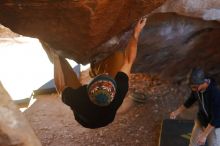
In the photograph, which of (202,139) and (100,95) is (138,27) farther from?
(202,139)

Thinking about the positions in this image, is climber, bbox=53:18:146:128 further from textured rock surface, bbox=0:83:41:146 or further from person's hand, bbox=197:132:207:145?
person's hand, bbox=197:132:207:145

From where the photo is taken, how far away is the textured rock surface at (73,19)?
3406 mm

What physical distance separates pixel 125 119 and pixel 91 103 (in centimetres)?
313

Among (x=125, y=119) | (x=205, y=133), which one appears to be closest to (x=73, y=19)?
(x=205, y=133)

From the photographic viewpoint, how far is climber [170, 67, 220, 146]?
415 centimetres

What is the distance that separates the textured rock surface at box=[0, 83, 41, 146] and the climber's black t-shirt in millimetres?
705

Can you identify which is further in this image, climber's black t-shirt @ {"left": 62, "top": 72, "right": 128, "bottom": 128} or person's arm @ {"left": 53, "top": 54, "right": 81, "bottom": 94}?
person's arm @ {"left": 53, "top": 54, "right": 81, "bottom": 94}

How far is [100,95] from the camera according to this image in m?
3.42

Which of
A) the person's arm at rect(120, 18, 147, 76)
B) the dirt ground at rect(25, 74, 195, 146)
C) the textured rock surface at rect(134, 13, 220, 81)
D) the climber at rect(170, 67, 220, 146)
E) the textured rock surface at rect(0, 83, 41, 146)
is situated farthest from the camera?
the dirt ground at rect(25, 74, 195, 146)

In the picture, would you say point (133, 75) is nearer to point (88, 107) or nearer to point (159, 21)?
point (159, 21)

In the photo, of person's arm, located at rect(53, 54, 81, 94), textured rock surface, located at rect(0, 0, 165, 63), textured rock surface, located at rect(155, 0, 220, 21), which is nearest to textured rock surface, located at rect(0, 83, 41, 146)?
textured rock surface, located at rect(0, 0, 165, 63)

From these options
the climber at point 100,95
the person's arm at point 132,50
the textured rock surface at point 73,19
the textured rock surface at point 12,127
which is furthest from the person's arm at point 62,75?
the textured rock surface at point 12,127

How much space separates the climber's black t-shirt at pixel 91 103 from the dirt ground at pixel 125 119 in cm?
241

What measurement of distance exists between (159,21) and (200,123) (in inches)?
60.2
